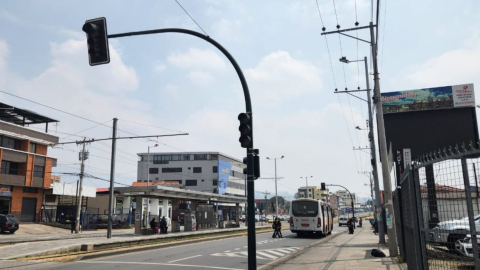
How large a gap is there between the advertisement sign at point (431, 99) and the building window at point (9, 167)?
135 feet

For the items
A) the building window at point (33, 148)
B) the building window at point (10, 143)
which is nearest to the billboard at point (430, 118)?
the building window at point (33, 148)

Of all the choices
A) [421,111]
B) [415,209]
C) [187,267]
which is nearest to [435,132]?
[421,111]

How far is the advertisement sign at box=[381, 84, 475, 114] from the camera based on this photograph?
38719mm

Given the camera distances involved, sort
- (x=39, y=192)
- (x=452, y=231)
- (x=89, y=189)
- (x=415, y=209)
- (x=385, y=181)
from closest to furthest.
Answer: (x=452, y=231) < (x=415, y=209) < (x=385, y=181) < (x=39, y=192) < (x=89, y=189)

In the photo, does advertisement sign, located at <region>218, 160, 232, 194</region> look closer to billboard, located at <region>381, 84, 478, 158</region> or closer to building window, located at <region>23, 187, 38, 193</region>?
building window, located at <region>23, 187, 38, 193</region>

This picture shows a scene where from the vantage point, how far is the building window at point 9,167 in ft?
147

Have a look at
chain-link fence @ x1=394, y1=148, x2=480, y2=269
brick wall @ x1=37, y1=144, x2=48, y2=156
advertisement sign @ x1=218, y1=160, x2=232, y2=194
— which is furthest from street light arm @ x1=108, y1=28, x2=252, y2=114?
advertisement sign @ x1=218, y1=160, x2=232, y2=194

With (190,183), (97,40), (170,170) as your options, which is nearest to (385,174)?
(97,40)

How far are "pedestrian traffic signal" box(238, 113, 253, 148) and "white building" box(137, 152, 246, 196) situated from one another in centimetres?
9497

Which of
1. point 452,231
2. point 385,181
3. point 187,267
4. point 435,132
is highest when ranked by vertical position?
point 435,132

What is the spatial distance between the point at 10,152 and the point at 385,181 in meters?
42.7

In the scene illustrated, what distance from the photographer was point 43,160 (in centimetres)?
4994

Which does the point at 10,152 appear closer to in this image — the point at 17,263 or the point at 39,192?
the point at 39,192

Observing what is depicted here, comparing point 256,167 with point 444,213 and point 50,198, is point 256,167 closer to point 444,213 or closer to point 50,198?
point 444,213
